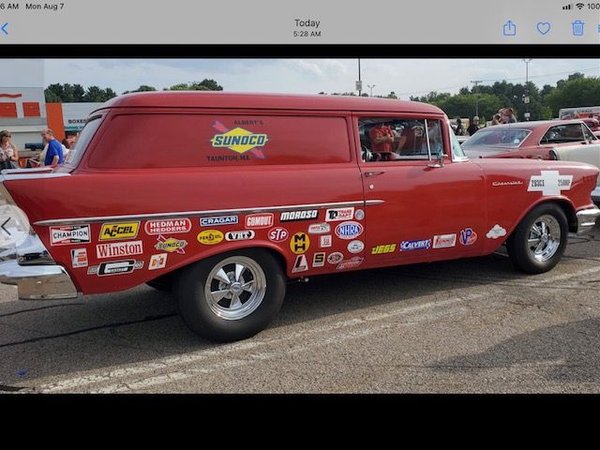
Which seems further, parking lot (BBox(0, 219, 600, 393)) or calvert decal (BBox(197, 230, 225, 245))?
calvert decal (BBox(197, 230, 225, 245))

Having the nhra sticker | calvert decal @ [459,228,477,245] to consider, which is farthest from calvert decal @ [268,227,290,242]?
calvert decal @ [459,228,477,245]

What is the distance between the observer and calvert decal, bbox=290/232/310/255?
371 cm

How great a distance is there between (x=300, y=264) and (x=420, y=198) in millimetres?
1231

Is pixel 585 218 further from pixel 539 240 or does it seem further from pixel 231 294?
pixel 231 294

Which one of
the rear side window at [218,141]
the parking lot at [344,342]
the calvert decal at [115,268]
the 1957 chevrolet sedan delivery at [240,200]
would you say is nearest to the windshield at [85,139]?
the 1957 chevrolet sedan delivery at [240,200]

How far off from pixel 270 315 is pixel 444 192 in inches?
74.0

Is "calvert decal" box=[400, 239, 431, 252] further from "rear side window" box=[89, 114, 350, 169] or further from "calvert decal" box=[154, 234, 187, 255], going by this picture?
"calvert decal" box=[154, 234, 187, 255]

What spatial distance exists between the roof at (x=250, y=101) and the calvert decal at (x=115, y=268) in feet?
3.48

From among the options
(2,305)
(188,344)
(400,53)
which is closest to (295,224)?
(188,344)

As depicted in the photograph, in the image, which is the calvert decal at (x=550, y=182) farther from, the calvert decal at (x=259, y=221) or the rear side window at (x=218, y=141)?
the calvert decal at (x=259, y=221)

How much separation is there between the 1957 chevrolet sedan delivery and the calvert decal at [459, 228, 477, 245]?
0.01m

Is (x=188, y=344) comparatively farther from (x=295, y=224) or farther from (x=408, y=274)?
(x=408, y=274)
